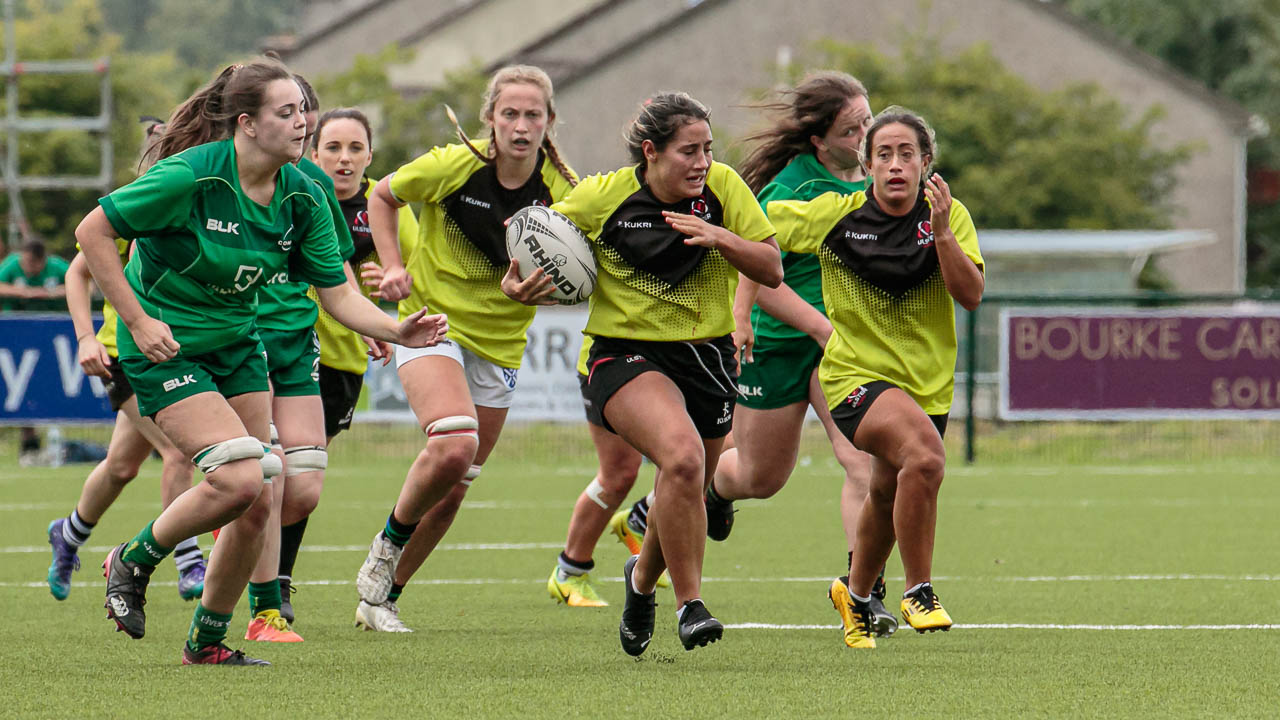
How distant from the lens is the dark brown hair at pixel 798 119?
738 centimetres

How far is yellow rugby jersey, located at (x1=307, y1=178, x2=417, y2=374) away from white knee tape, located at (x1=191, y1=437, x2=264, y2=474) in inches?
85.9

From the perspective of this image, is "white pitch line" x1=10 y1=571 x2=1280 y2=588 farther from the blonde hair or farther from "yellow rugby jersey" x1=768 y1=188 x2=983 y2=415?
the blonde hair

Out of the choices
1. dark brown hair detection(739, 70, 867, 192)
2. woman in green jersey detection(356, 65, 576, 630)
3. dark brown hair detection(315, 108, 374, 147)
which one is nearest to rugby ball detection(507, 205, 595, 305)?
woman in green jersey detection(356, 65, 576, 630)

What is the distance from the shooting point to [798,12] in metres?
Result: 38.1

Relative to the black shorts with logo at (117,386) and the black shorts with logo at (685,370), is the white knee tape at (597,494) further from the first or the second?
the black shorts with logo at (117,386)

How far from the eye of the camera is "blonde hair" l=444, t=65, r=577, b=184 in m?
6.98

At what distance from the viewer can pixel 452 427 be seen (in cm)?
692

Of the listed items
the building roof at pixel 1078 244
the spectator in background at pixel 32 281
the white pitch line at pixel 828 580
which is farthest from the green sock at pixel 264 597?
the building roof at pixel 1078 244

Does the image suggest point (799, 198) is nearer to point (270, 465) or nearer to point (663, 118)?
point (663, 118)

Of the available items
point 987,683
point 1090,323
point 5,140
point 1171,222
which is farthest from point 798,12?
point 987,683

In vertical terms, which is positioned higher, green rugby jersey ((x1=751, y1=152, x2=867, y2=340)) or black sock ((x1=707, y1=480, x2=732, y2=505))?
green rugby jersey ((x1=751, y1=152, x2=867, y2=340))

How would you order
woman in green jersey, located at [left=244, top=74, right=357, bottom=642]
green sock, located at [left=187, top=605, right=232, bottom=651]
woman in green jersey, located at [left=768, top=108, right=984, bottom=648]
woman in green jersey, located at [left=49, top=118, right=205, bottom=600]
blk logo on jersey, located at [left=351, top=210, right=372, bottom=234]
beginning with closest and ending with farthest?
green sock, located at [left=187, top=605, right=232, bottom=651]
woman in green jersey, located at [left=768, top=108, right=984, bottom=648]
woman in green jersey, located at [left=244, top=74, right=357, bottom=642]
woman in green jersey, located at [left=49, top=118, right=205, bottom=600]
blk logo on jersey, located at [left=351, top=210, right=372, bottom=234]

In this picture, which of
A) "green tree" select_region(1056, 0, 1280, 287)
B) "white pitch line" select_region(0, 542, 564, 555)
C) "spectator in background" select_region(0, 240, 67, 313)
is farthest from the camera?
"green tree" select_region(1056, 0, 1280, 287)

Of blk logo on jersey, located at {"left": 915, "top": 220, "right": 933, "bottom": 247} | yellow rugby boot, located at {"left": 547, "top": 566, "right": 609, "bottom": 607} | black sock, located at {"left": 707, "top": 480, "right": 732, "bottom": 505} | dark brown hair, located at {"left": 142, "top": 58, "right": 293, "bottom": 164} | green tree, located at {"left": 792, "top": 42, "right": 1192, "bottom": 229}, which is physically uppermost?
green tree, located at {"left": 792, "top": 42, "right": 1192, "bottom": 229}
